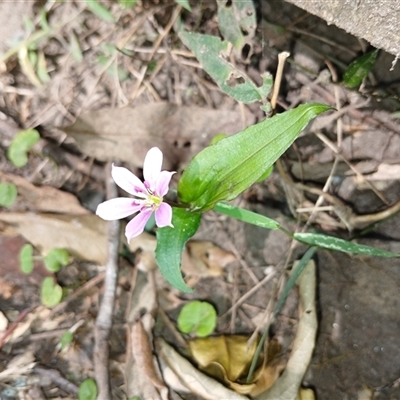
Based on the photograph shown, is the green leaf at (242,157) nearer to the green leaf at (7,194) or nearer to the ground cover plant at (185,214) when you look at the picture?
the ground cover plant at (185,214)

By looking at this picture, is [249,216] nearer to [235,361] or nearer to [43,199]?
[235,361]

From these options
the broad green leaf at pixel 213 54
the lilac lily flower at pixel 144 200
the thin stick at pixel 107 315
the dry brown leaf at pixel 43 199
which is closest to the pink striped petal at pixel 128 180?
the lilac lily flower at pixel 144 200

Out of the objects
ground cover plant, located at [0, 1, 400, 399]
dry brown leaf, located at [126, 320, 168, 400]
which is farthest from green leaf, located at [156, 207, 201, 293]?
dry brown leaf, located at [126, 320, 168, 400]

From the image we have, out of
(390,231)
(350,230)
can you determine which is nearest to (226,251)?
(350,230)

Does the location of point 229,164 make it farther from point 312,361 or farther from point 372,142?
point 312,361

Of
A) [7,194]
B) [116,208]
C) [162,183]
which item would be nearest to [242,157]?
[162,183]

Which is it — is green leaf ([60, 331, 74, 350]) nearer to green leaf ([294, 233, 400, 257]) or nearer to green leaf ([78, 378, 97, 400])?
green leaf ([78, 378, 97, 400])
